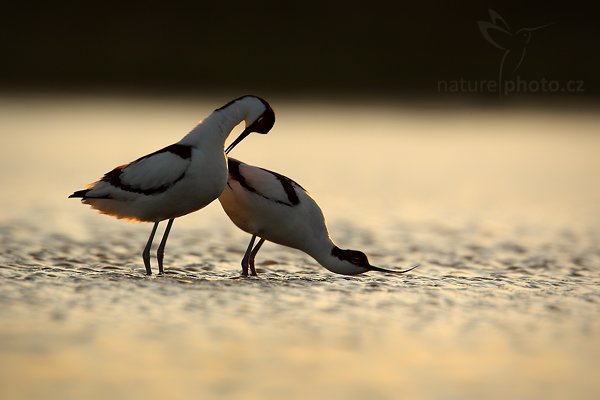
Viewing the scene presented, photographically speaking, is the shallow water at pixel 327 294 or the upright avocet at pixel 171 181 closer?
the shallow water at pixel 327 294

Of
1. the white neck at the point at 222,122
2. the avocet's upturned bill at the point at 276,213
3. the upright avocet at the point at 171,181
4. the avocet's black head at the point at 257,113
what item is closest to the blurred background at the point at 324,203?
the avocet's upturned bill at the point at 276,213

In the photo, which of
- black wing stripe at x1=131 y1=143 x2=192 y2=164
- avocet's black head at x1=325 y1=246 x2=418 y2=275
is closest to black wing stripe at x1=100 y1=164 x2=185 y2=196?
black wing stripe at x1=131 y1=143 x2=192 y2=164

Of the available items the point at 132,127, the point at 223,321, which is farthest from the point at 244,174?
the point at 132,127

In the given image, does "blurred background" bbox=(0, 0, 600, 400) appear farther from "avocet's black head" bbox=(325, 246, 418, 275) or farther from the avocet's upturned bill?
the avocet's upturned bill

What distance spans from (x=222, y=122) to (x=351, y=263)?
59.5 inches

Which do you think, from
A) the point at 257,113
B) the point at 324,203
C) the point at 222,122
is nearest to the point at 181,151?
the point at 222,122

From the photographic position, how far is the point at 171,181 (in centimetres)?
930

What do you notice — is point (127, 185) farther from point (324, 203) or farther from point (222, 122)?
point (324, 203)

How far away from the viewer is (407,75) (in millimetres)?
31922

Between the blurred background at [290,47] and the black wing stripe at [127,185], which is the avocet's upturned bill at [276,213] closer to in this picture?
the black wing stripe at [127,185]

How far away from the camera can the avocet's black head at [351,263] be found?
945 centimetres

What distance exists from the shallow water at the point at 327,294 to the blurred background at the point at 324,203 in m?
0.03

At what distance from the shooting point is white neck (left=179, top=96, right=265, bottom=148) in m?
9.49

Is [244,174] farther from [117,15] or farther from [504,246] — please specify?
[117,15]
